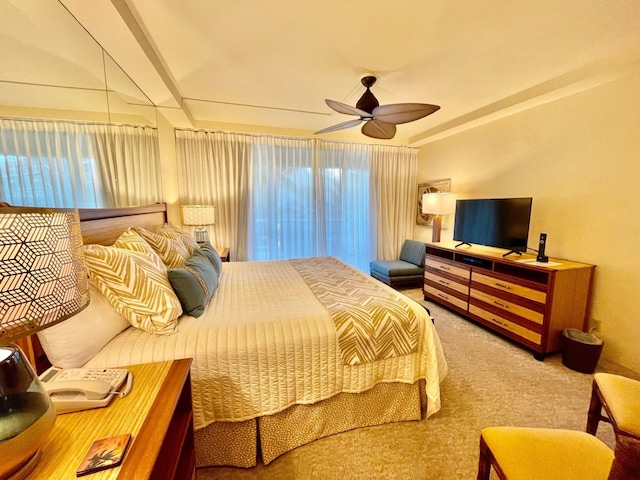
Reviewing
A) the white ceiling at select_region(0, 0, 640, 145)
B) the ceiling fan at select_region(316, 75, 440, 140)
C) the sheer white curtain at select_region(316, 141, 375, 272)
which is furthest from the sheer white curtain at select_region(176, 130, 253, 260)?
the ceiling fan at select_region(316, 75, 440, 140)

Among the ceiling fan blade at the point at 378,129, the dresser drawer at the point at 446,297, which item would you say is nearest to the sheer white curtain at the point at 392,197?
the dresser drawer at the point at 446,297

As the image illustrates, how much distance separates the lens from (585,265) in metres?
2.30

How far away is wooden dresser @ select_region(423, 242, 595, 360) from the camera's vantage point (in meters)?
2.22

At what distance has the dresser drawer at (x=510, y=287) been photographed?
2.26 metres

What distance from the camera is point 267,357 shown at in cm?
133

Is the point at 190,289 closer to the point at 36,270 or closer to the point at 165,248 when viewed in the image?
the point at 165,248

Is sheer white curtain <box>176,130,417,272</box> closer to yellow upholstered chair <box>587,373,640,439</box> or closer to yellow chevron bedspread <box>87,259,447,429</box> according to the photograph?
yellow chevron bedspread <box>87,259,447,429</box>

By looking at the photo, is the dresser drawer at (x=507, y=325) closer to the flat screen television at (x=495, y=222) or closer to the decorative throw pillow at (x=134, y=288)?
the flat screen television at (x=495, y=222)

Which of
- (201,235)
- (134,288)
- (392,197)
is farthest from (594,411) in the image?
(201,235)

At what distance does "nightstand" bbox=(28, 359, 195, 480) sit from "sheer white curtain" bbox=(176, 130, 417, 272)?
2.94 meters

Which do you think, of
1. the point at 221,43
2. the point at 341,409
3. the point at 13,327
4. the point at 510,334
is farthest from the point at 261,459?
the point at 221,43

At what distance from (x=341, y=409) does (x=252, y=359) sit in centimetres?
66

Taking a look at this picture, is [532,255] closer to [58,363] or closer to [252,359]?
[252,359]

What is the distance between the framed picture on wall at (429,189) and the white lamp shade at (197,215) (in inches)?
131
